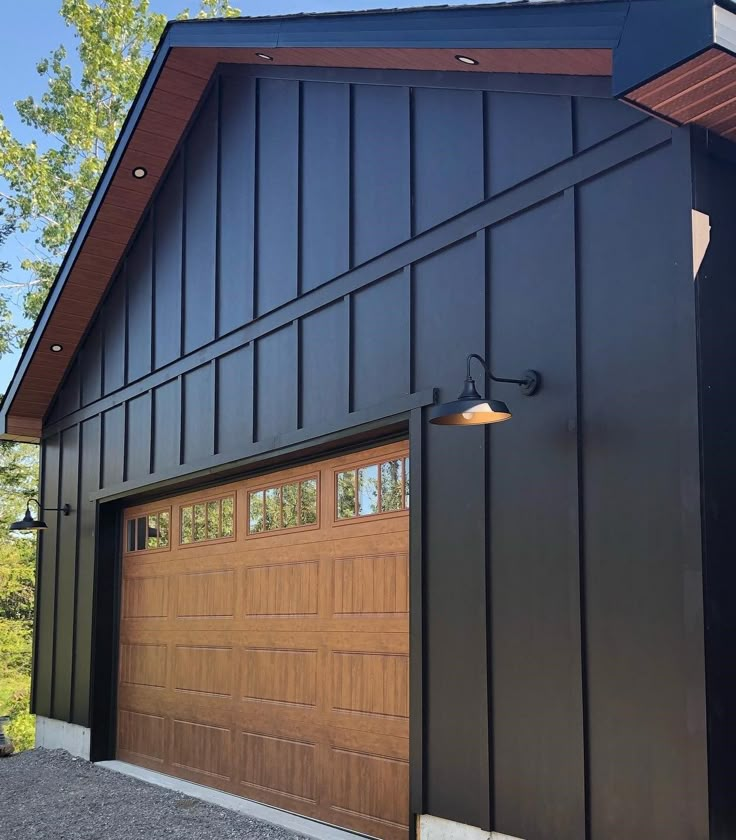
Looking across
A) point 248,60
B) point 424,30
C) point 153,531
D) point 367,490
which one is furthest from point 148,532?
point 424,30

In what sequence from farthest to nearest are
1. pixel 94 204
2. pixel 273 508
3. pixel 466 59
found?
pixel 94 204 → pixel 273 508 → pixel 466 59

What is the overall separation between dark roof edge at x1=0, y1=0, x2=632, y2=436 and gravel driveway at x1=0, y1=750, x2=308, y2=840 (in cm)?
517

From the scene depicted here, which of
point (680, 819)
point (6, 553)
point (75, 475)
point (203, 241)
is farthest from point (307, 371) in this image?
point (6, 553)

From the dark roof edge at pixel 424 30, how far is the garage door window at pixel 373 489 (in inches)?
103

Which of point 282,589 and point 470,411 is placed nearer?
point 470,411

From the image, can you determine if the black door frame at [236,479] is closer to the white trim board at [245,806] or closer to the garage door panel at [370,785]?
the garage door panel at [370,785]

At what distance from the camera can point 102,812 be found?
8.07 meters

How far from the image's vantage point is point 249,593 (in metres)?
8.16

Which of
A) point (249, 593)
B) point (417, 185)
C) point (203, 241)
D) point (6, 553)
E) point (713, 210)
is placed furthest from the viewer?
point (6, 553)

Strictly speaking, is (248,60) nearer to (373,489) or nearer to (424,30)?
(424,30)

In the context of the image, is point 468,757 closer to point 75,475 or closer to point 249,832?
point 249,832

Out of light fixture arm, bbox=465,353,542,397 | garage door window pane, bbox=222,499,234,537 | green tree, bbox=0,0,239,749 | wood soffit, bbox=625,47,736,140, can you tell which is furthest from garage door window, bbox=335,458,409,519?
green tree, bbox=0,0,239,749

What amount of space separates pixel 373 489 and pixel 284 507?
4.17ft

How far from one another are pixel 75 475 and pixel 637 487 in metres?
8.53
